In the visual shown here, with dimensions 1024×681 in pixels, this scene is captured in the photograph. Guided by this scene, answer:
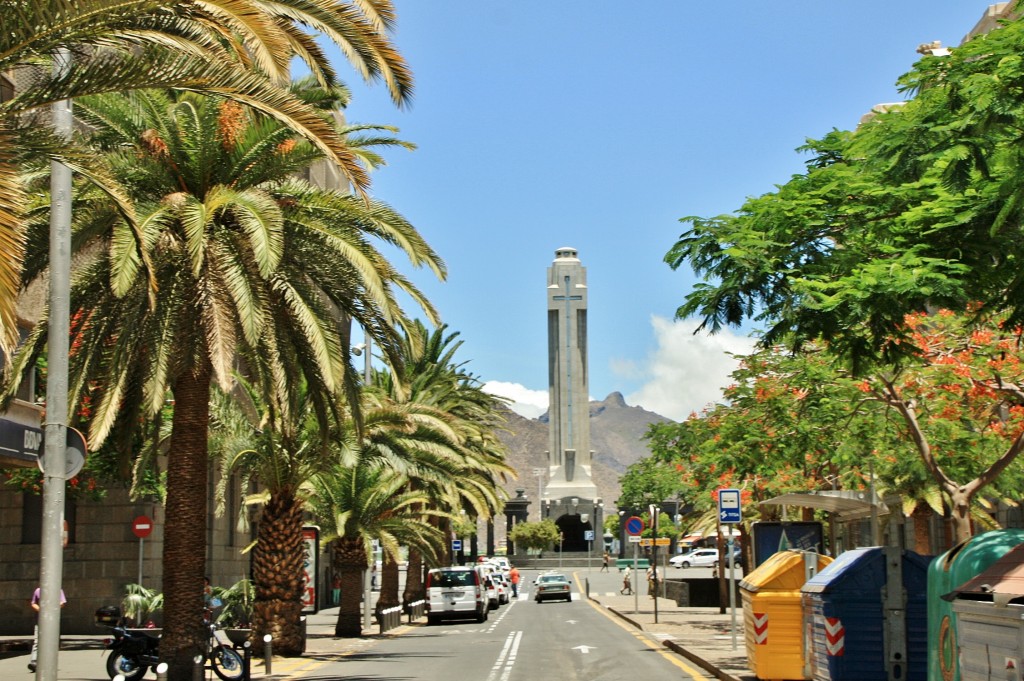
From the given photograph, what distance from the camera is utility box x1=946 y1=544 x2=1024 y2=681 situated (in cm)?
847

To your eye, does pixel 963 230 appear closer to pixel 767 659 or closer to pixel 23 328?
pixel 767 659

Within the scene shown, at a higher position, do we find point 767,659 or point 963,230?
point 963,230

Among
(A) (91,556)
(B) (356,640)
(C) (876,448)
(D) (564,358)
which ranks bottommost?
(B) (356,640)

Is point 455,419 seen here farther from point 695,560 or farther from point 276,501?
point 695,560

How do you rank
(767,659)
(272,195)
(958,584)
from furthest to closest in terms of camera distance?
(272,195), (767,659), (958,584)

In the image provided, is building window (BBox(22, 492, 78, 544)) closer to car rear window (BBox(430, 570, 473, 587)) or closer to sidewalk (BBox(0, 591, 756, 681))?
sidewalk (BBox(0, 591, 756, 681))

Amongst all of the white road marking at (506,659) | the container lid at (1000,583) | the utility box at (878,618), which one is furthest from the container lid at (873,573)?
the white road marking at (506,659)

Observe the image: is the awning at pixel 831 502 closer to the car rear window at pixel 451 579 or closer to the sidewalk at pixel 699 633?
the sidewalk at pixel 699 633

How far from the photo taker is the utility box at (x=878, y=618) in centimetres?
1416

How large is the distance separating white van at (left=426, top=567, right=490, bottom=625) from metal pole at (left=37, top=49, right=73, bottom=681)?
2640 centimetres

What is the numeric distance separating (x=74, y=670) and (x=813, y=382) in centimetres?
1431

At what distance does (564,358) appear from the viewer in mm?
125062

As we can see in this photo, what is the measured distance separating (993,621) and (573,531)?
406 ft

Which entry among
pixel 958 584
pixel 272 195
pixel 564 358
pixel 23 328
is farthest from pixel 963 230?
pixel 564 358
